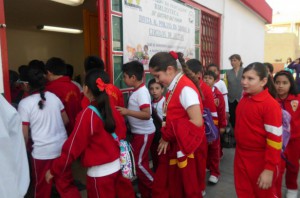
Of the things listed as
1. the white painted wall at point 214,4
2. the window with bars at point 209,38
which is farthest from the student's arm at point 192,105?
the window with bars at point 209,38

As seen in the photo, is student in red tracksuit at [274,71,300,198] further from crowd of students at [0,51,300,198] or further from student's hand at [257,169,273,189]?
student's hand at [257,169,273,189]

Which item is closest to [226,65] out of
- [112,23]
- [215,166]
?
[215,166]

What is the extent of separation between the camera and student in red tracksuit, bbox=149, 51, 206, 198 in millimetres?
2104

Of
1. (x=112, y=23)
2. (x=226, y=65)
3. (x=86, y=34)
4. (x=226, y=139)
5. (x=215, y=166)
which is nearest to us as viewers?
(x=112, y=23)

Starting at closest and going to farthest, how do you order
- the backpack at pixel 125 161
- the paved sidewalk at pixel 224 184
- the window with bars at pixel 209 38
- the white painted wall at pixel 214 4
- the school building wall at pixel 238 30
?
the backpack at pixel 125 161, the paved sidewalk at pixel 224 184, the white painted wall at pixel 214 4, the window with bars at pixel 209 38, the school building wall at pixel 238 30

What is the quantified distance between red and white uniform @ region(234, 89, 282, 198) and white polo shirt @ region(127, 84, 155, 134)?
1007mm

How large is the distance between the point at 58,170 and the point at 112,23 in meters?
1.88

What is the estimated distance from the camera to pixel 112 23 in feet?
10.7

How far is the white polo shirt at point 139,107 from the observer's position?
2.91 meters

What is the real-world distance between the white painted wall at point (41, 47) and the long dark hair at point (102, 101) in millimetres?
6462

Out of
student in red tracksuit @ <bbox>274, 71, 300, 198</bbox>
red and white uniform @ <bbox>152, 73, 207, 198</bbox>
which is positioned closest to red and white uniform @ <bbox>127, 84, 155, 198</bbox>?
red and white uniform @ <bbox>152, 73, 207, 198</bbox>

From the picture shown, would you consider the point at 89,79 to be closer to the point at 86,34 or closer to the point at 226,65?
the point at 86,34

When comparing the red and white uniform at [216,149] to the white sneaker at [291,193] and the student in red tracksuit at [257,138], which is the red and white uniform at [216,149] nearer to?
the white sneaker at [291,193]

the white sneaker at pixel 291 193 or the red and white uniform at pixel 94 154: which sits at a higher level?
the red and white uniform at pixel 94 154
